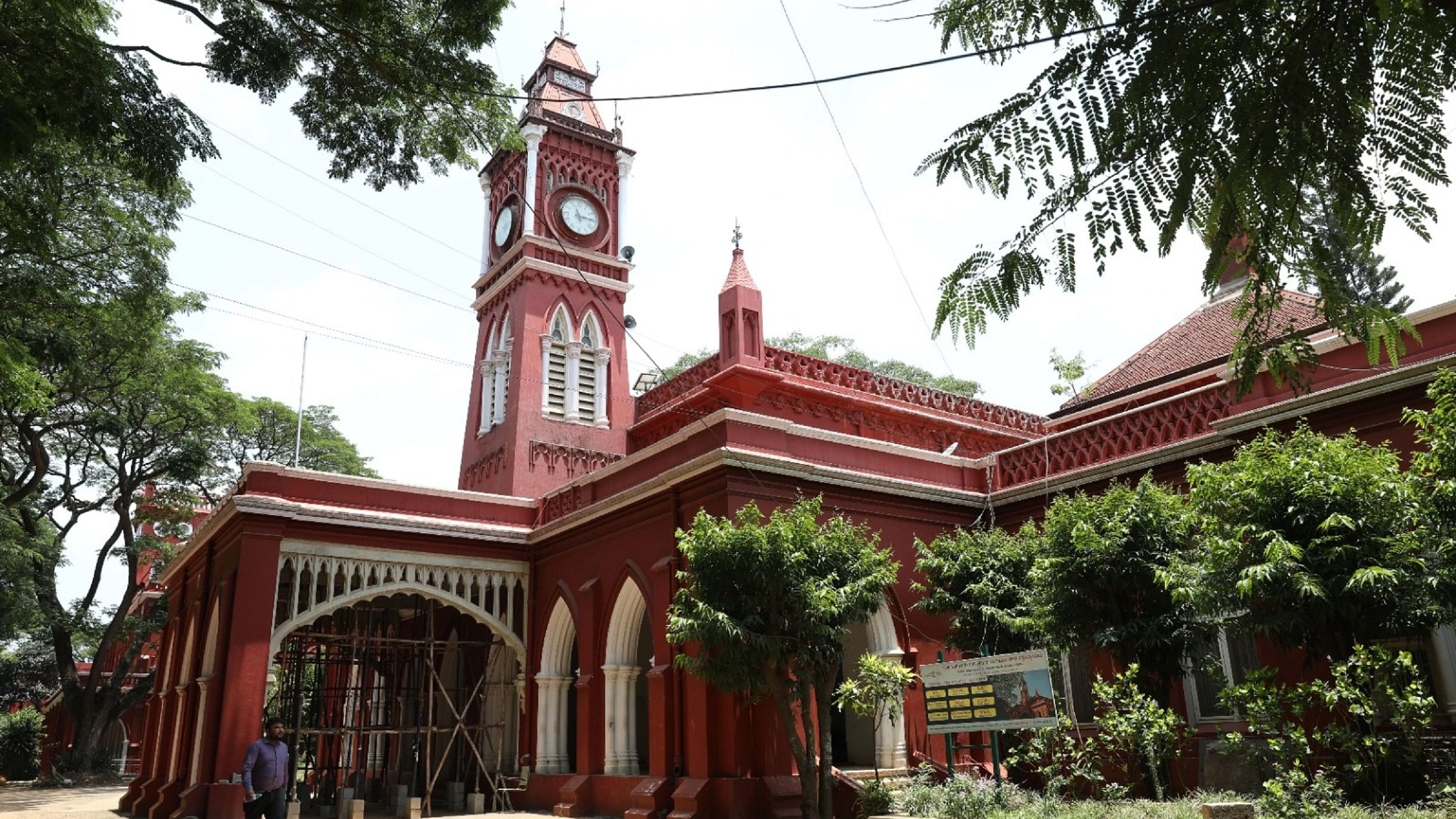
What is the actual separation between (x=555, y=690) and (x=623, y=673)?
1.89 metres

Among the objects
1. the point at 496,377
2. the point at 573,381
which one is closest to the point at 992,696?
the point at 573,381

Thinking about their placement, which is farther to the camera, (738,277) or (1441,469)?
(738,277)

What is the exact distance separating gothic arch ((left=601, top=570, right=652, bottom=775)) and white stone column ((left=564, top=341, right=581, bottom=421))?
527cm

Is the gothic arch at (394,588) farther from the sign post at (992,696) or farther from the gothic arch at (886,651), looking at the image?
the sign post at (992,696)

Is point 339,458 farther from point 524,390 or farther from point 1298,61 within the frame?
point 1298,61

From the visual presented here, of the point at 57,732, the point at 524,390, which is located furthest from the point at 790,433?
the point at 57,732

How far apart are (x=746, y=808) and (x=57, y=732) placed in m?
35.9

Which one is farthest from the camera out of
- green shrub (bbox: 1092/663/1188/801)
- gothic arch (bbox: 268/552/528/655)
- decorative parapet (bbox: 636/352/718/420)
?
decorative parapet (bbox: 636/352/718/420)

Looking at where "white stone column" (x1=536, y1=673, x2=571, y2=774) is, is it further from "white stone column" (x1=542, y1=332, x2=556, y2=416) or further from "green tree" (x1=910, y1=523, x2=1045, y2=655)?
"green tree" (x1=910, y1=523, x2=1045, y2=655)

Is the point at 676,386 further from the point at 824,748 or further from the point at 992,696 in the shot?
the point at 992,696

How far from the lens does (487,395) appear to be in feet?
62.7

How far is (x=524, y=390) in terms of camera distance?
58.6 ft

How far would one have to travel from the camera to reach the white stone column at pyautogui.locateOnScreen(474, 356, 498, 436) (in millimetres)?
18891

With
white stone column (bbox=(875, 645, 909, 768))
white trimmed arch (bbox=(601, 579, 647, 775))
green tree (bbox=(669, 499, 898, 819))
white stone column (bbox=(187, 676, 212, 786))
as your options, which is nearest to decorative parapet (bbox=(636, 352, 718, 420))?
white trimmed arch (bbox=(601, 579, 647, 775))
